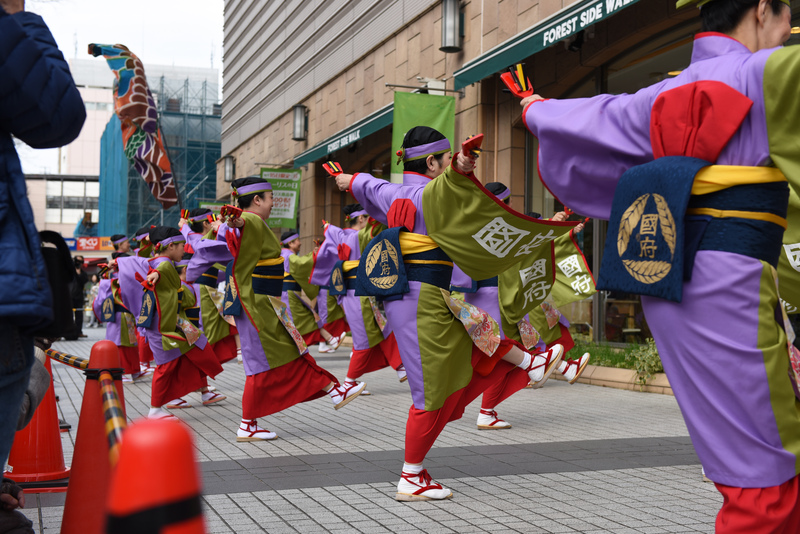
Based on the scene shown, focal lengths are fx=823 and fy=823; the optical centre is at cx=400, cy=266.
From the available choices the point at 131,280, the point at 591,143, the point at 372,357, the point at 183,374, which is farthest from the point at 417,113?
the point at 591,143

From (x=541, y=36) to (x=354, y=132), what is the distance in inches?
276

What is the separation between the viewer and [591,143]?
104 inches

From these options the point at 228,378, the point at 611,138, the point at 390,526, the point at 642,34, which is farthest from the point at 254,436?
the point at 642,34

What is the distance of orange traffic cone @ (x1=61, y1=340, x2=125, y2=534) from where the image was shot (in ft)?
9.32

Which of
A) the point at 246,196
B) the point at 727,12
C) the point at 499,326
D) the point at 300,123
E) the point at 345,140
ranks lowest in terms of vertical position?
the point at 499,326

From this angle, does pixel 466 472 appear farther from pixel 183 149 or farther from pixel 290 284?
pixel 183 149

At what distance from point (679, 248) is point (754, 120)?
1.30ft

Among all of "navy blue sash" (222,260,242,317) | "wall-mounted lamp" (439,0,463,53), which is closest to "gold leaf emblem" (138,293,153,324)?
"navy blue sash" (222,260,242,317)

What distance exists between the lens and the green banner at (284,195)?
19.4m

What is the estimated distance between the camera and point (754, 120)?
87.8 inches

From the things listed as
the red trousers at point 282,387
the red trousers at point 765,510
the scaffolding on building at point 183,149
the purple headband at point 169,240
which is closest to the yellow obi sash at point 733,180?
the red trousers at point 765,510

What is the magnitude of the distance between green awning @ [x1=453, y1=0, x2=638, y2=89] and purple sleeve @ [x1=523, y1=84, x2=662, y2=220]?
18.3ft

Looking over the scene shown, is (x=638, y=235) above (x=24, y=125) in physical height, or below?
below

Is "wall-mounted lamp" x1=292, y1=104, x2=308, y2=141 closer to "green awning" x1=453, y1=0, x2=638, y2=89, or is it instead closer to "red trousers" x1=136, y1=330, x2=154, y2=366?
"green awning" x1=453, y1=0, x2=638, y2=89
